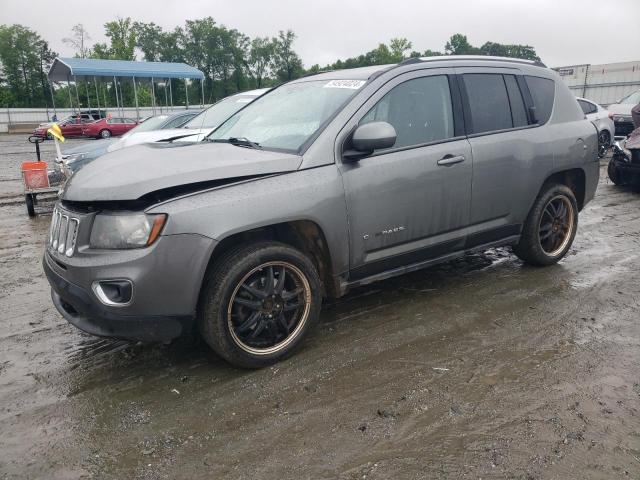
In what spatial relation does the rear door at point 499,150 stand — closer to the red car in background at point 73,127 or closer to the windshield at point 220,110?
the windshield at point 220,110

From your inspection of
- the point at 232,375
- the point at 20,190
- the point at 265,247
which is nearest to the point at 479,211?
the point at 265,247

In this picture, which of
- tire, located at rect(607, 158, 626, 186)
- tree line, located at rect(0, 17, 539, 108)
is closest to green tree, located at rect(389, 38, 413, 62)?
tree line, located at rect(0, 17, 539, 108)

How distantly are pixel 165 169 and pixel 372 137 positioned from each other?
132 cm

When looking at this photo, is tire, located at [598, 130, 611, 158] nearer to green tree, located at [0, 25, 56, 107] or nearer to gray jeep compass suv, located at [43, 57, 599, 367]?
gray jeep compass suv, located at [43, 57, 599, 367]

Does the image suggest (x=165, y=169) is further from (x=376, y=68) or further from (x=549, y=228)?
(x=549, y=228)

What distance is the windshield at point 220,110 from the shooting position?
30.2 ft

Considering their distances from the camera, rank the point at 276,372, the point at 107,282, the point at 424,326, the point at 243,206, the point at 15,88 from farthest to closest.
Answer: the point at 15,88 < the point at 424,326 < the point at 276,372 < the point at 243,206 < the point at 107,282

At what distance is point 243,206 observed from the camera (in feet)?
10.2

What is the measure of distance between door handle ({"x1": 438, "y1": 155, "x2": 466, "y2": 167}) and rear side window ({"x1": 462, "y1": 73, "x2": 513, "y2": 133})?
36cm

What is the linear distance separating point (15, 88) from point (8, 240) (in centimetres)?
6946

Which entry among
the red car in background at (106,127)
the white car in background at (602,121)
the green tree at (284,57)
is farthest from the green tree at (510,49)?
the white car in background at (602,121)

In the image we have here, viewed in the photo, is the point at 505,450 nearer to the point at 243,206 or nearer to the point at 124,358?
the point at 243,206

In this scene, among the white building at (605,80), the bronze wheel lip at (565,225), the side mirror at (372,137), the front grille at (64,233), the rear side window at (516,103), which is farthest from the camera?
the white building at (605,80)

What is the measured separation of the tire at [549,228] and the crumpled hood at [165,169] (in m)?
2.64
